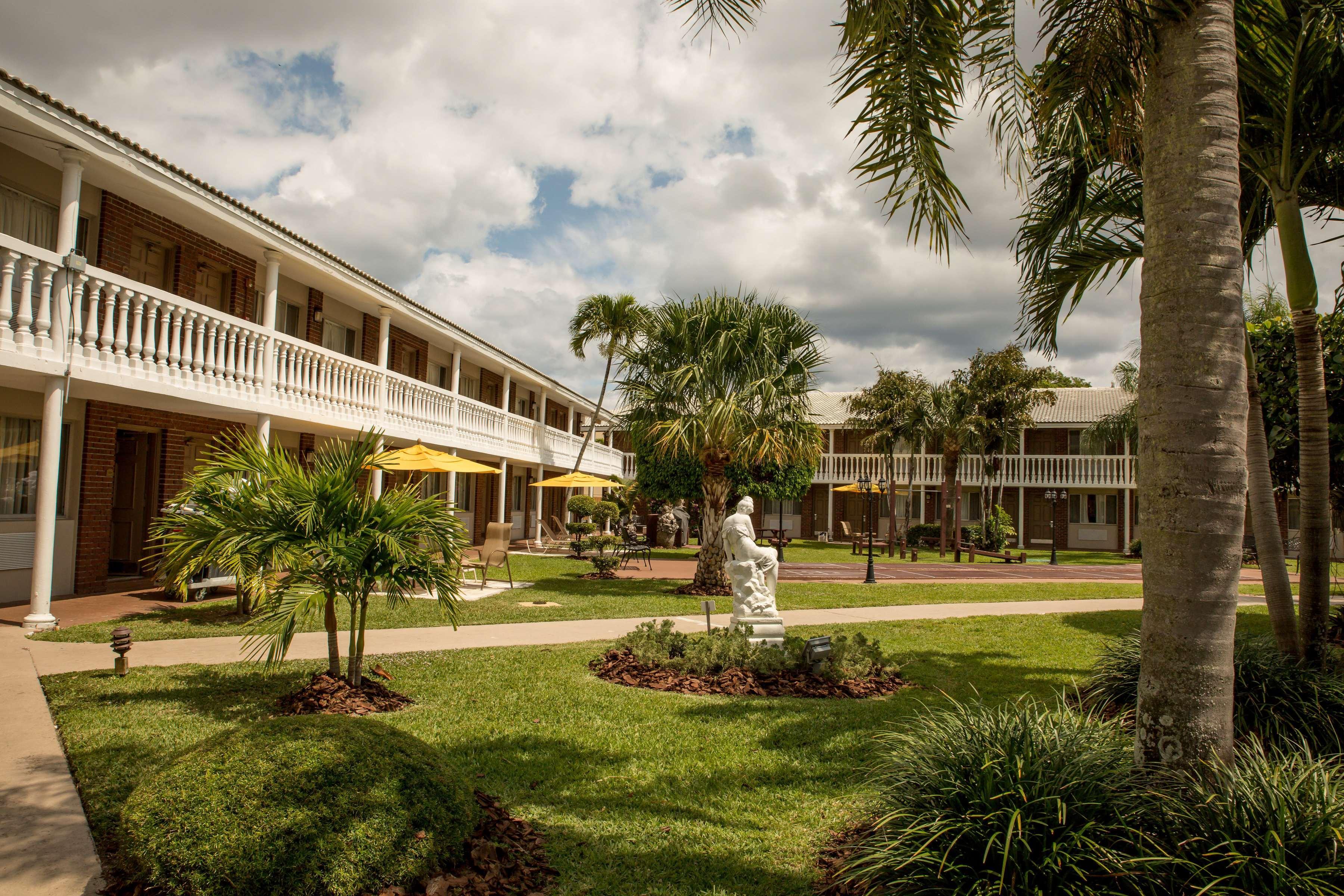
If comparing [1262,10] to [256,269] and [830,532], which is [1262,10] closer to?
[256,269]

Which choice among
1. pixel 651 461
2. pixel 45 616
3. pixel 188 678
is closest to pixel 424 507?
pixel 188 678

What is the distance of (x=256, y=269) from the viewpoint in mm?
15125

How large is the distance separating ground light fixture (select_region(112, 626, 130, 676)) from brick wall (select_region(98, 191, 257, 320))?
23.5 ft

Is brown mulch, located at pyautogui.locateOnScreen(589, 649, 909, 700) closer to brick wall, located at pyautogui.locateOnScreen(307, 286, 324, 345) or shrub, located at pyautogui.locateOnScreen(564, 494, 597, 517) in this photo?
brick wall, located at pyautogui.locateOnScreen(307, 286, 324, 345)

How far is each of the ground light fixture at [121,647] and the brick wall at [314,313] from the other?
1086 cm

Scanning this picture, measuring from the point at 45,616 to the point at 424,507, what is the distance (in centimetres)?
579

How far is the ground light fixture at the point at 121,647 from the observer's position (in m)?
6.78

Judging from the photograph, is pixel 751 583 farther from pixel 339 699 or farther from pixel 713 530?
pixel 713 530

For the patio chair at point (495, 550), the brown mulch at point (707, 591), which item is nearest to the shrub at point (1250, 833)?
the brown mulch at point (707, 591)

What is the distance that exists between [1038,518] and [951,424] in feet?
33.8

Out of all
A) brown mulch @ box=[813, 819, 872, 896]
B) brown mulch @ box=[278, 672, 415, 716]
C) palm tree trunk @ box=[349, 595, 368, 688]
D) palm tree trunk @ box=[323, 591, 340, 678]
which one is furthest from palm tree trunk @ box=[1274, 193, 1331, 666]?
palm tree trunk @ box=[323, 591, 340, 678]

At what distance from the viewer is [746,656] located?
809 centimetres

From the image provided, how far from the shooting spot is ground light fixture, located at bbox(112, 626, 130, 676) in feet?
22.2

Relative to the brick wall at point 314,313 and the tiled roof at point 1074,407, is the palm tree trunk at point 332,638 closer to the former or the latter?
the brick wall at point 314,313
